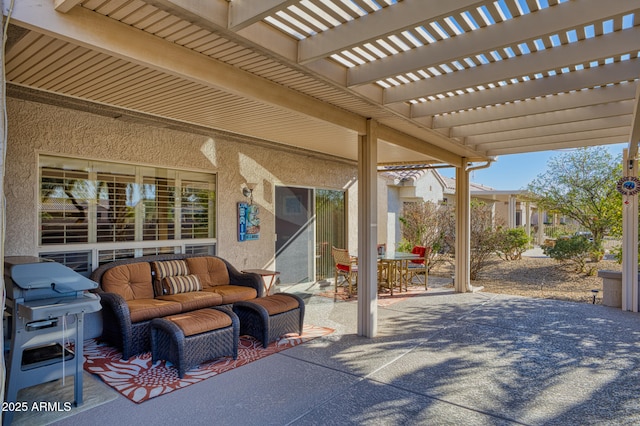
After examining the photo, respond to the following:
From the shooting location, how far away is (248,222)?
7332 mm

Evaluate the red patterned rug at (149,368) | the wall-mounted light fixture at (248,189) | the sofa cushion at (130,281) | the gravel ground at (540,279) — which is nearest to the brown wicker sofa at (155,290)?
the sofa cushion at (130,281)

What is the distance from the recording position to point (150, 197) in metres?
6.06

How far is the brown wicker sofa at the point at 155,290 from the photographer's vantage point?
15.2ft

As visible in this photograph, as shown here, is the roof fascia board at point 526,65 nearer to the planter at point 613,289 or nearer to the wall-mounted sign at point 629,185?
the wall-mounted sign at point 629,185

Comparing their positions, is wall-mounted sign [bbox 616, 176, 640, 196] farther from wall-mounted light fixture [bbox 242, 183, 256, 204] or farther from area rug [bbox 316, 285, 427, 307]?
wall-mounted light fixture [bbox 242, 183, 256, 204]

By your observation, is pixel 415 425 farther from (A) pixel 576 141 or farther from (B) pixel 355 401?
(A) pixel 576 141

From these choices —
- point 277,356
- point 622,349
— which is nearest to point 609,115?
point 622,349

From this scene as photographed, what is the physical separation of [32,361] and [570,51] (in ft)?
18.2

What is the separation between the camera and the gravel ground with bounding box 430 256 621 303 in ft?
29.5

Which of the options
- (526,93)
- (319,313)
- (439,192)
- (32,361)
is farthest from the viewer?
(439,192)

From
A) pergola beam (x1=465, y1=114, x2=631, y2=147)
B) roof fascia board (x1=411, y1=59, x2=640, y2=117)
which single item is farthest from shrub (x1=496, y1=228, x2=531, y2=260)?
roof fascia board (x1=411, y1=59, x2=640, y2=117)

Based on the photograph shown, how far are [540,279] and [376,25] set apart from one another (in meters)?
10.0

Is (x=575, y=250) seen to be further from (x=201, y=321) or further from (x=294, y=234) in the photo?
(x=201, y=321)

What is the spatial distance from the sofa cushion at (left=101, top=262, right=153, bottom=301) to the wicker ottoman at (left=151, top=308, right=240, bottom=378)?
1.05 m
